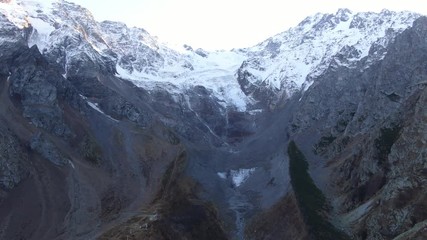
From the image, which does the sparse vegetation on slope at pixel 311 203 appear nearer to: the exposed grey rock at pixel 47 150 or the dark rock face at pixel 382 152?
the dark rock face at pixel 382 152

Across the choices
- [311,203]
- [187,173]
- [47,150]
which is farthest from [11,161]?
[311,203]

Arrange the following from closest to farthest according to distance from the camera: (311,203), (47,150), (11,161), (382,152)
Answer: (311,203) → (382,152) → (11,161) → (47,150)

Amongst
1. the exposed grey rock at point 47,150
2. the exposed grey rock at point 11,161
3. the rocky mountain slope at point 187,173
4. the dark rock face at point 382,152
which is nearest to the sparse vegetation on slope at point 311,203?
the rocky mountain slope at point 187,173

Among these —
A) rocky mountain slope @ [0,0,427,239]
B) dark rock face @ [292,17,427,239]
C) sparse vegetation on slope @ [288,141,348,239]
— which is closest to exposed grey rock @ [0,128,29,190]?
rocky mountain slope @ [0,0,427,239]

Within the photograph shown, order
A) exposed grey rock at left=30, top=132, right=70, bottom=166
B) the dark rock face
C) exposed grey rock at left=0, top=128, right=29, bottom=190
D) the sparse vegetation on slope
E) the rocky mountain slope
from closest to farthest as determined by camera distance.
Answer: the dark rock face → the sparse vegetation on slope → the rocky mountain slope → exposed grey rock at left=0, top=128, right=29, bottom=190 → exposed grey rock at left=30, top=132, right=70, bottom=166

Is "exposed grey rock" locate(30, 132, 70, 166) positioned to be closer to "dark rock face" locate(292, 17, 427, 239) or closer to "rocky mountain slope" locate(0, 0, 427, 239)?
"rocky mountain slope" locate(0, 0, 427, 239)

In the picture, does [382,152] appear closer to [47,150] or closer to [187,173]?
[187,173]

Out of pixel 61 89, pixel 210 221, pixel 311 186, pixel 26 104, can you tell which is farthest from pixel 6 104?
pixel 311 186

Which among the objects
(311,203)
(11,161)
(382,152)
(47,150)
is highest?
(382,152)

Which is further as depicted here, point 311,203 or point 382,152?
point 382,152

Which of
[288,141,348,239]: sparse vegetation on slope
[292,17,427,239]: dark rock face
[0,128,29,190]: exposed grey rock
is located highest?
[292,17,427,239]: dark rock face

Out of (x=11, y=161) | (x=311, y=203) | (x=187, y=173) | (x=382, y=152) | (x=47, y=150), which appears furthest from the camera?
(x=187, y=173)
